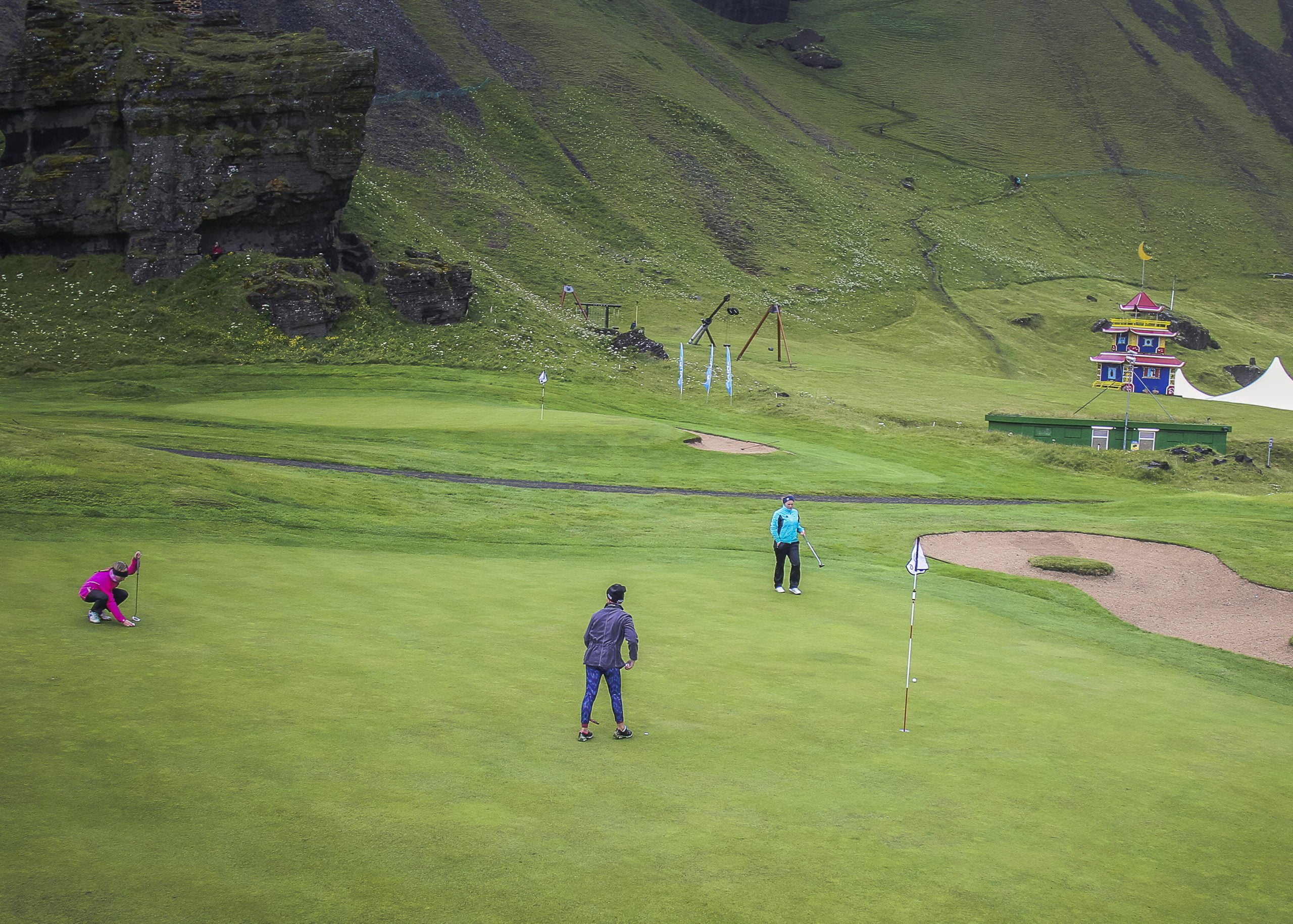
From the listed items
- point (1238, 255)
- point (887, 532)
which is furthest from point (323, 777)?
point (1238, 255)

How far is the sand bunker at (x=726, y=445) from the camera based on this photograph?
59656 millimetres

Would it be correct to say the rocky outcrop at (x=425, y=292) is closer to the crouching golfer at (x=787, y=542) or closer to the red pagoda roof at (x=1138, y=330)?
the crouching golfer at (x=787, y=542)

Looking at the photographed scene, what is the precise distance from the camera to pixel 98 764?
44.3 ft

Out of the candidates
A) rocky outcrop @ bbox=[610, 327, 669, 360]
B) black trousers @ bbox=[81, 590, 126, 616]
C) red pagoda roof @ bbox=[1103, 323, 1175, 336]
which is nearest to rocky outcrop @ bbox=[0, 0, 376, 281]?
rocky outcrop @ bbox=[610, 327, 669, 360]

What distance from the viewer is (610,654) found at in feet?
54.5

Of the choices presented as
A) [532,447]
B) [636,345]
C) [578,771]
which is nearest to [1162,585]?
[578,771]

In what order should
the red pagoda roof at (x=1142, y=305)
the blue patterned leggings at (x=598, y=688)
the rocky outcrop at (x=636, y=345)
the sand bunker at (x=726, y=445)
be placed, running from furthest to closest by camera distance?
the red pagoda roof at (x=1142, y=305)
the rocky outcrop at (x=636, y=345)
the sand bunker at (x=726, y=445)
the blue patterned leggings at (x=598, y=688)

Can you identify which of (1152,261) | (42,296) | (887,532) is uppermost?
(1152,261)

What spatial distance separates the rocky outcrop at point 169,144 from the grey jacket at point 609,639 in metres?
77.5

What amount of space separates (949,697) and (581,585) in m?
10.7

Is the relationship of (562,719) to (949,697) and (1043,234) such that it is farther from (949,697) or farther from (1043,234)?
(1043,234)

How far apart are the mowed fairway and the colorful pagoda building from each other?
3810 inches

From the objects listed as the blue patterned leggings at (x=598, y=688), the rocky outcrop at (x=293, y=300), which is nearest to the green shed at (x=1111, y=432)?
the rocky outcrop at (x=293, y=300)

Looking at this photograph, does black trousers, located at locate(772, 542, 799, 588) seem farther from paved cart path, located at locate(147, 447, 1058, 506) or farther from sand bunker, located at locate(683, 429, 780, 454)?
sand bunker, located at locate(683, 429, 780, 454)
